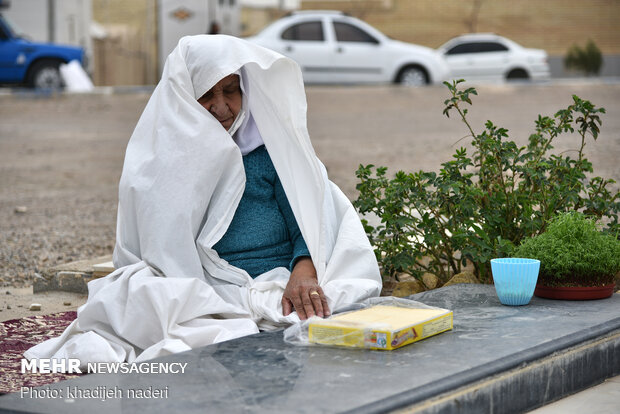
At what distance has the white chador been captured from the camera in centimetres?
308

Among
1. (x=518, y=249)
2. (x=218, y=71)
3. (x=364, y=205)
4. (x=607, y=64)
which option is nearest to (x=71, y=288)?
(x=364, y=205)

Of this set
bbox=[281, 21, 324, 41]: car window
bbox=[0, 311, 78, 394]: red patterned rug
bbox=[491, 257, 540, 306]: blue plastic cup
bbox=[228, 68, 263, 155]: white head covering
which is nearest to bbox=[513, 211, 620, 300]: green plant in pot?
bbox=[491, 257, 540, 306]: blue plastic cup

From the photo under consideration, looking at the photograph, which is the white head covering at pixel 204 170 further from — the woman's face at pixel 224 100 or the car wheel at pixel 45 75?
the car wheel at pixel 45 75

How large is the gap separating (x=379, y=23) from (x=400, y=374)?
1072 inches

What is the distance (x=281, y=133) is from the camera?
3479 millimetres

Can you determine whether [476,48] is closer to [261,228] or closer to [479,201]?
[479,201]

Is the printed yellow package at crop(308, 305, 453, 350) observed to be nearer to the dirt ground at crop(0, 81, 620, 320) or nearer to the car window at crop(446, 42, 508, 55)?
the dirt ground at crop(0, 81, 620, 320)

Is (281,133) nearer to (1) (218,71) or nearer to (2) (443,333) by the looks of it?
(1) (218,71)

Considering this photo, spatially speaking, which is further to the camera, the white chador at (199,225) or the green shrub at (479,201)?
the green shrub at (479,201)

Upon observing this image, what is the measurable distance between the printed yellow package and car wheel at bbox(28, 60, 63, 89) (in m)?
16.8

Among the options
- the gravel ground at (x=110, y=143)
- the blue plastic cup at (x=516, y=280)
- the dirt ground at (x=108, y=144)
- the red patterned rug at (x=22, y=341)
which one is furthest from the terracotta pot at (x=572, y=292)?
the gravel ground at (x=110, y=143)

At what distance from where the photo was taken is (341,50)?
1836 cm

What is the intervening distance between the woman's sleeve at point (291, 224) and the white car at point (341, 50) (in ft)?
48.8

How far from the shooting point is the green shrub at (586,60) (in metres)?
26.6
